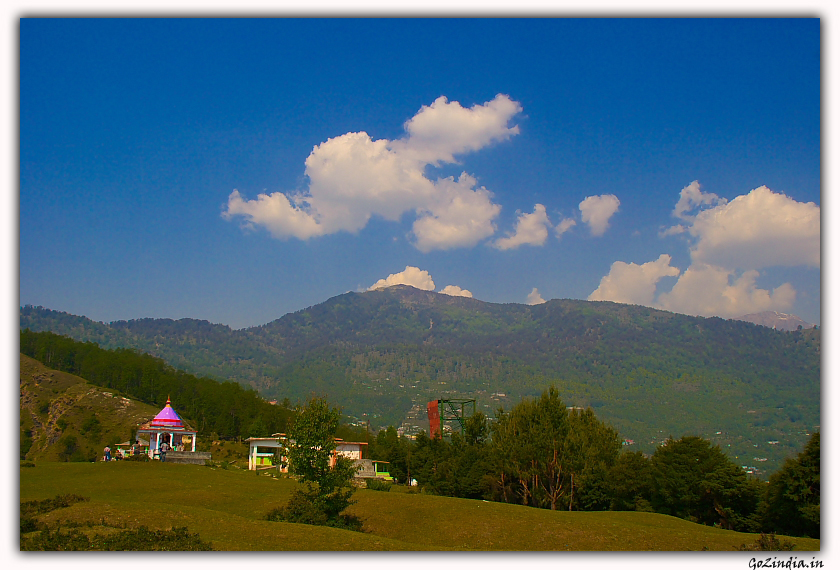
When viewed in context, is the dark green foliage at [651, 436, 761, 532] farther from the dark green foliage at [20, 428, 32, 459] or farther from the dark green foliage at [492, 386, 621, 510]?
the dark green foliage at [20, 428, 32, 459]

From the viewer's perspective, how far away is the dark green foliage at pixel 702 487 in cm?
3750

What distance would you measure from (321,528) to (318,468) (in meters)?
3.73

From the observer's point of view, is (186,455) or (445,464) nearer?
(186,455)

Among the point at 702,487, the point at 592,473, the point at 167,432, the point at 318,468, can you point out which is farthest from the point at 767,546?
the point at 167,432

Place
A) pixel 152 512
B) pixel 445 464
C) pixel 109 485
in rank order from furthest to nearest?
pixel 445 464 → pixel 109 485 → pixel 152 512

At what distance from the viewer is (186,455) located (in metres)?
45.2

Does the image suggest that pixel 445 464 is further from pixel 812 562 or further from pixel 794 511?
pixel 812 562

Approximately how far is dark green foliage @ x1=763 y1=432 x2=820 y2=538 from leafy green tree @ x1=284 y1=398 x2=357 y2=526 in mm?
24424

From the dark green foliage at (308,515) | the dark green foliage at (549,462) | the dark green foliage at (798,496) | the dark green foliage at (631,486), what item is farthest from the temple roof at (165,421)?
the dark green foliage at (798,496)

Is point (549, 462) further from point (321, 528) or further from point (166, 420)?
point (166, 420)

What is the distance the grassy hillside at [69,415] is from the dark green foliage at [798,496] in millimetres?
73347

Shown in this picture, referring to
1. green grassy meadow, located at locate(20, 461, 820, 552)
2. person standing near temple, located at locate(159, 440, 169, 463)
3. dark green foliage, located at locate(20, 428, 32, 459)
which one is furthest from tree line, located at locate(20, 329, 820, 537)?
dark green foliage, located at locate(20, 428, 32, 459)

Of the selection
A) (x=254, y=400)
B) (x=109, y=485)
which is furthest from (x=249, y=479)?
(x=254, y=400)

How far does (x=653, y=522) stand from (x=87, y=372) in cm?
11920
